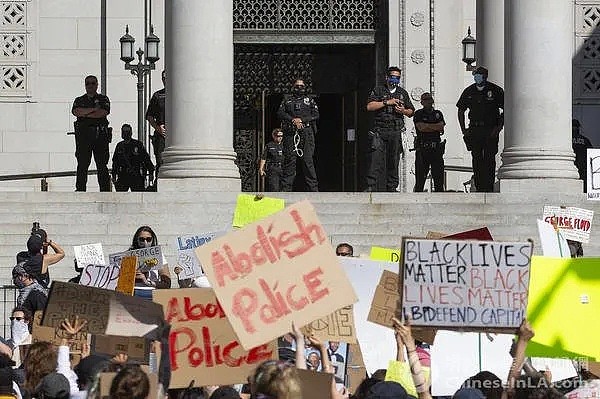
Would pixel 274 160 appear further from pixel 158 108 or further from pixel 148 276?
pixel 148 276

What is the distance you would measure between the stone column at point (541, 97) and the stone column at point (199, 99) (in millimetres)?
3601

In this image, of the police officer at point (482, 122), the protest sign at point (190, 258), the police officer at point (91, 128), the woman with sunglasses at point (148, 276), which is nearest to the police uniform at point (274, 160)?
the police officer at point (91, 128)

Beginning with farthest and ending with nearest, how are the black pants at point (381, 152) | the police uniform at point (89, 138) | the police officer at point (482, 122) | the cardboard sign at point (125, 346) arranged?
1. the police uniform at point (89, 138)
2. the black pants at point (381, 152)
3. the police officer at point (482, 122)
4. the cardboard sign at point (125, 346)

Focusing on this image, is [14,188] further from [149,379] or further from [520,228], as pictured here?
[149,379]

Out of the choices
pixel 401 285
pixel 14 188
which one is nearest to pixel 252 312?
pixel 401 285

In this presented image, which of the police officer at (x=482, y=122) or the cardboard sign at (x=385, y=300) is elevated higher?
the police officer at (x=482, y=122)

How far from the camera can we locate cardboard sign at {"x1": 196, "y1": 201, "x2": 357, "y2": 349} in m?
10.0

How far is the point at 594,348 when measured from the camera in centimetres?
1066

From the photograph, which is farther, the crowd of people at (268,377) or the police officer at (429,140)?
the police officer at (429,140)

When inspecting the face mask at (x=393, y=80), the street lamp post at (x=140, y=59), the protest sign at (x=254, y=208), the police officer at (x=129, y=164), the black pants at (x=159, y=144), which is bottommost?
the protest sign at (x=254, y=208)

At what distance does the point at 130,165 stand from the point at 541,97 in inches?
227

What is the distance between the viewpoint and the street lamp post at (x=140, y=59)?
26.7 meters

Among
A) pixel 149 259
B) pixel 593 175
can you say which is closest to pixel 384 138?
pixel 593 175

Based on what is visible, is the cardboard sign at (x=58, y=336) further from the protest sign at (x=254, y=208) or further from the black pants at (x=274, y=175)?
the black pants at (x=274, y=175)
